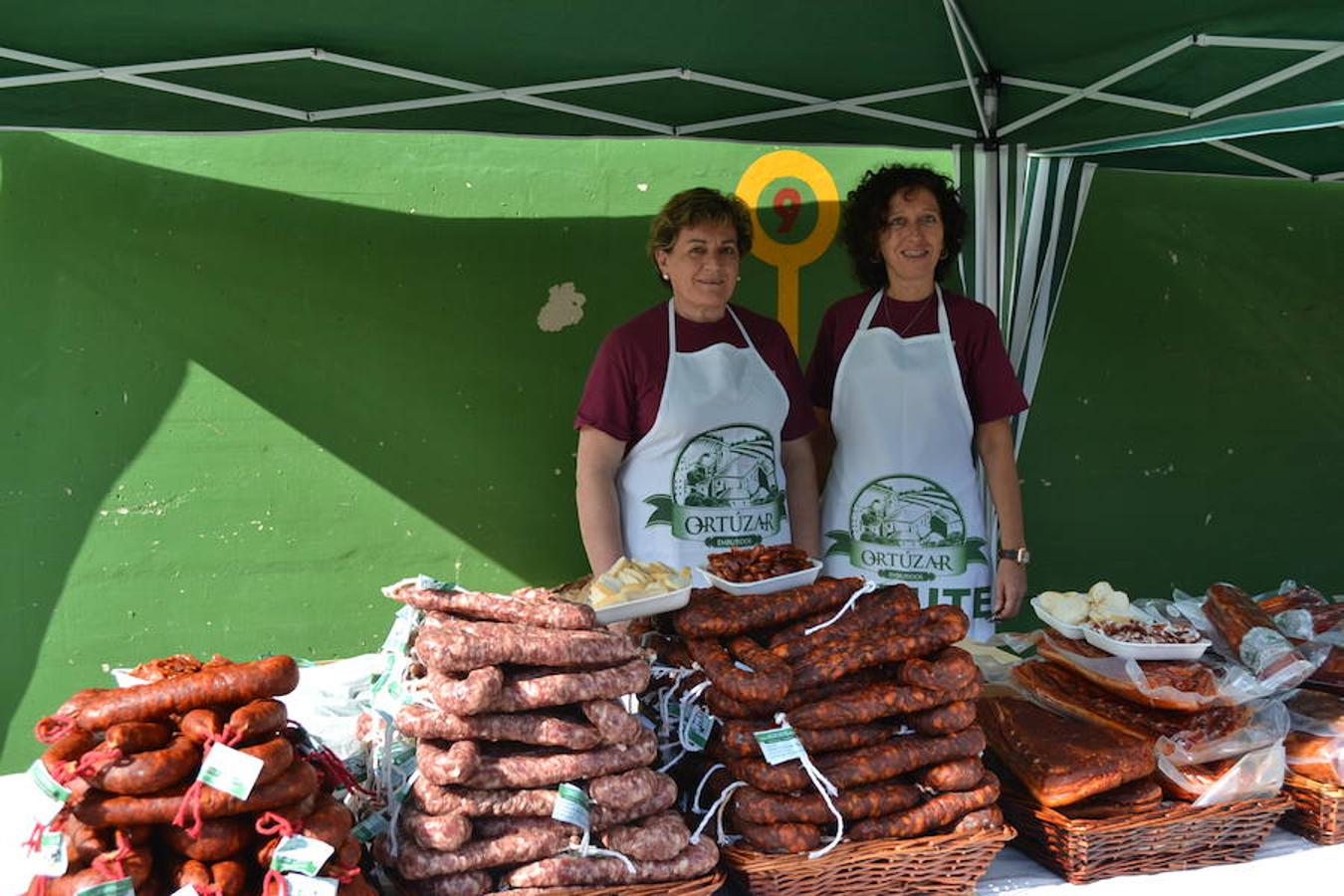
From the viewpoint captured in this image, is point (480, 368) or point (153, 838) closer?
point (153, 838)

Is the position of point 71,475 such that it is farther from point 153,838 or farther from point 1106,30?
point 1106,30

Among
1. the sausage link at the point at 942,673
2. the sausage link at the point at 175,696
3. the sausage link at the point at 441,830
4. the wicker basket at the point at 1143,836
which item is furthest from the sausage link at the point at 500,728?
the wicker basket at the point at 1143,836

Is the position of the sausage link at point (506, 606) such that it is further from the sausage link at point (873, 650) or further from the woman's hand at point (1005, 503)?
the woman's hand at point (1005, 503)

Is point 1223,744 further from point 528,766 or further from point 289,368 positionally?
point 289,368

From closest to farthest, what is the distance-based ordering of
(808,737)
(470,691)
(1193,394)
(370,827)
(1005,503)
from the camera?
(470,691)
(370,827)
(808,737)
(1005,503)
(1193,394)

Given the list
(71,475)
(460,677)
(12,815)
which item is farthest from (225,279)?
(460,677)

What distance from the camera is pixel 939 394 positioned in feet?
12.6

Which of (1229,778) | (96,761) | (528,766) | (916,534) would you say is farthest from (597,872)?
(916,534)

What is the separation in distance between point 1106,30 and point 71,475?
4.09 meters

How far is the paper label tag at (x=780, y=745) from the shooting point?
1.92 m

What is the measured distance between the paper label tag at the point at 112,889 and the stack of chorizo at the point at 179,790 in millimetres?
12

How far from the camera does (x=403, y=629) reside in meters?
2.17

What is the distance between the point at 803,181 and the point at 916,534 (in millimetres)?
2113

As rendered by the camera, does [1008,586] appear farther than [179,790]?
Yes
